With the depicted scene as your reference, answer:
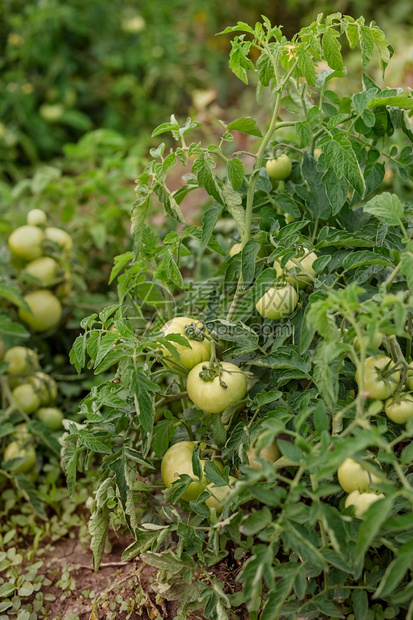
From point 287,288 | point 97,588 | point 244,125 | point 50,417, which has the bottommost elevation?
point 97,588

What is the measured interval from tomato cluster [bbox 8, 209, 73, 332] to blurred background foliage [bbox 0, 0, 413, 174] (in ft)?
3.54

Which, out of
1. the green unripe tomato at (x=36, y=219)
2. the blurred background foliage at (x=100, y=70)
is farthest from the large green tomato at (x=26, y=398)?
the blurred background foliage at (x=100, y=70)

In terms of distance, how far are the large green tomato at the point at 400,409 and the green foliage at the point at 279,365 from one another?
0.02m

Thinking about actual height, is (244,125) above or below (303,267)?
above

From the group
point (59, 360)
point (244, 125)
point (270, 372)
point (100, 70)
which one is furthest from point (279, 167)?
point (100, 70)

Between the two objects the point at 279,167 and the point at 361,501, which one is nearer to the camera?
the point at 361,501

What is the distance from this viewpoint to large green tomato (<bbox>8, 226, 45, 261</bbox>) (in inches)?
67.6

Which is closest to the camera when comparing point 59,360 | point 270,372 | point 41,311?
point 270,372

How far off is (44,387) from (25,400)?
63 mm

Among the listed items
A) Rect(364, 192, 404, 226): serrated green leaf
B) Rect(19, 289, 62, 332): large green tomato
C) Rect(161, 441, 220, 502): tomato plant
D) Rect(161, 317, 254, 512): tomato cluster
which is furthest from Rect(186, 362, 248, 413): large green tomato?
Rect(19, 289, 62, 332): large green tomato

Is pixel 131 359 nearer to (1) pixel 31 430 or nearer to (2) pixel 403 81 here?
(1) pixel 31 430

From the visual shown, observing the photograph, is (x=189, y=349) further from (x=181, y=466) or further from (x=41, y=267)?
(x=41, y=267)

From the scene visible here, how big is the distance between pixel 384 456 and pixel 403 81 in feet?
7.60

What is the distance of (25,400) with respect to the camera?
1.57m
